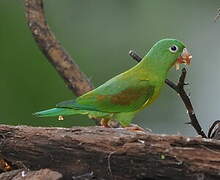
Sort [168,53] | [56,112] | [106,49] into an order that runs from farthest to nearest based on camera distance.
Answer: [106,49]
[168,53]
[56,112]

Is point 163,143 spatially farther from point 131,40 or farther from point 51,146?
point 131,40

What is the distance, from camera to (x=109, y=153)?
1.97m

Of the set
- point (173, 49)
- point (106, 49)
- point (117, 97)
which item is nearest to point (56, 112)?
point (117, 97)

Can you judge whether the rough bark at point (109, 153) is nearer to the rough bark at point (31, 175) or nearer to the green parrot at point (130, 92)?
the rough bark at point (31, 175)

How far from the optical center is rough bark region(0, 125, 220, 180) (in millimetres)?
1910

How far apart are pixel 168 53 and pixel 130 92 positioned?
19 cm

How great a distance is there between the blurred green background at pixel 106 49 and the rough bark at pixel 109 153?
197cm

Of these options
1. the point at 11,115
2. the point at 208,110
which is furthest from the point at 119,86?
the point at 11,115

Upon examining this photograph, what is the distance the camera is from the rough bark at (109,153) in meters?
1.91

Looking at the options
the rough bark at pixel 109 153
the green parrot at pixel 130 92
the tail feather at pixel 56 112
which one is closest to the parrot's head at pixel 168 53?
the green parrot at pixel 130 92

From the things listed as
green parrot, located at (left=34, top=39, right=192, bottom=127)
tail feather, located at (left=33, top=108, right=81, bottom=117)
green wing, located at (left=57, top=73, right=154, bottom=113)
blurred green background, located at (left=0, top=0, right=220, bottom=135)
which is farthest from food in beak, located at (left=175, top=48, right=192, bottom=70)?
blurred green background, located at (left=0, top=0, right=220, bottom=135)

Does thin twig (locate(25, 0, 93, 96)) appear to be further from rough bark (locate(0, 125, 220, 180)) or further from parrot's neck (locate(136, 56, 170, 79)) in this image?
rough bark (locate(0, 125, 220, 180))

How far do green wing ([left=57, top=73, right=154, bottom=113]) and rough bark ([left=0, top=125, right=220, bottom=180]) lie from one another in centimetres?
27

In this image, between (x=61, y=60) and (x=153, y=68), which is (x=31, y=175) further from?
(x=61, y=60)
